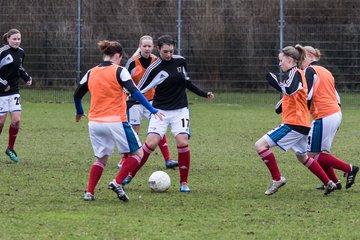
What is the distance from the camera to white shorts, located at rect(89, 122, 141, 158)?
859cm

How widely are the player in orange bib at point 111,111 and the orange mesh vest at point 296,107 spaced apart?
1519mm

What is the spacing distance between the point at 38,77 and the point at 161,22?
13.5 ft

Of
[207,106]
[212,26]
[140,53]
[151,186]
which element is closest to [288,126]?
[151,186]

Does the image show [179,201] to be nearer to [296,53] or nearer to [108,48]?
[108,48]

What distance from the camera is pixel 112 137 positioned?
868 cm

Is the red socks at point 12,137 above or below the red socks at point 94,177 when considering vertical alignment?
below

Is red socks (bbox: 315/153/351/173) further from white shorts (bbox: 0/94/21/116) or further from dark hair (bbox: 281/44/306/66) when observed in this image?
white shorts (bbox: 0/94/21/116)

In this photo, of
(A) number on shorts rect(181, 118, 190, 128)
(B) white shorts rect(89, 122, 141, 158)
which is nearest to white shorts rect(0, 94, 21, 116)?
(A) number on shorts rect(181, 118, 190, 128)

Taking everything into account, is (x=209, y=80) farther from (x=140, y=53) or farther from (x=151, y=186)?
(x=151, y=186)

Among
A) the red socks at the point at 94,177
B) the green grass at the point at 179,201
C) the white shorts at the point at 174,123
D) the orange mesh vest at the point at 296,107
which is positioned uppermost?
the orange mesh vest at the point at 296,107

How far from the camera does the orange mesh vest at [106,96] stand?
8586mm

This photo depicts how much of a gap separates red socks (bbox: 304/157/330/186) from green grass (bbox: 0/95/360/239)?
0.72 ft

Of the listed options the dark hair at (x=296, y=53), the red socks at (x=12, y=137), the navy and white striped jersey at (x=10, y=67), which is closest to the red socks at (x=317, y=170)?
the dark hair at (x=296, y=53)

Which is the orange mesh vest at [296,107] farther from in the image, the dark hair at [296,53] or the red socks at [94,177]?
the red socks at [94,177]
